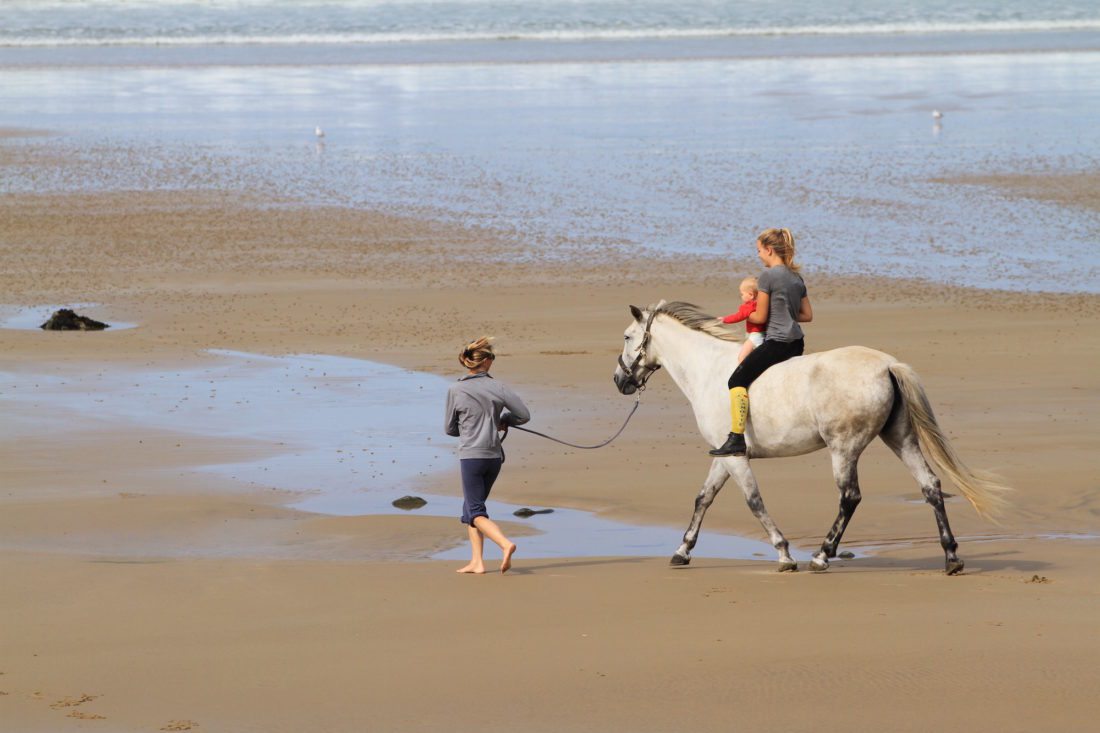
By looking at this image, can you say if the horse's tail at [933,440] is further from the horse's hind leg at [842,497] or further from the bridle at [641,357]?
the bridle at [641,357]

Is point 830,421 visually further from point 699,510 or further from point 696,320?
point 696,320

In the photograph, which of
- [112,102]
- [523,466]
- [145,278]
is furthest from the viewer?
[112,102]

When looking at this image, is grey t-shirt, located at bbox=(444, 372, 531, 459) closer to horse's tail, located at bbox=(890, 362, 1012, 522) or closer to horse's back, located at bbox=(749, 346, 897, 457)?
horse's back, located at bbox=(749, 346, 897, 457)

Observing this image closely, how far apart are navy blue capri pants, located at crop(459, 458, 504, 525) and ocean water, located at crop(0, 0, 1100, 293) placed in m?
14.9

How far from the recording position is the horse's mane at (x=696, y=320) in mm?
10680

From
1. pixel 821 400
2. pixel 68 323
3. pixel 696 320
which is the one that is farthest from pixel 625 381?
pixel 68 323

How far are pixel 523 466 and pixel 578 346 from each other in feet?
18.6

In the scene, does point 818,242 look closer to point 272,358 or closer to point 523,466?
point 272,358

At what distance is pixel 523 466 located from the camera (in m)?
13.9

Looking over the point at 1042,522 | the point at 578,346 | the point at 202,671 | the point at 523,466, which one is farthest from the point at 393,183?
the point at 202,671

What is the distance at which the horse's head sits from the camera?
10930mm

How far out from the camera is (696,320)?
1080 cm

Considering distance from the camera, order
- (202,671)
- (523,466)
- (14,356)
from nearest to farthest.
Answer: (202,671) < (523,466) < (14,356)

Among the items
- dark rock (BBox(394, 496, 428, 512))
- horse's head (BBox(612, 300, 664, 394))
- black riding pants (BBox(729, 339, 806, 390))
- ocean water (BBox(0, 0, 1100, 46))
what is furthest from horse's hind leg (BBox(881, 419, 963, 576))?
ocean water (BBox(0, 0, 1100, 46))
